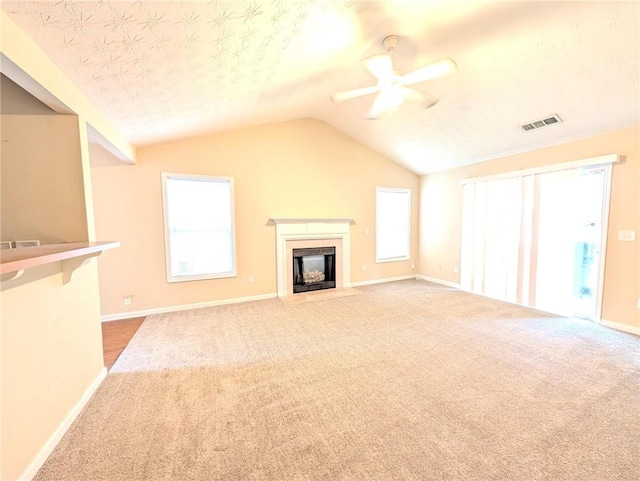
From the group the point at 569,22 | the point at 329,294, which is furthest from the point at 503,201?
the point at 329,294

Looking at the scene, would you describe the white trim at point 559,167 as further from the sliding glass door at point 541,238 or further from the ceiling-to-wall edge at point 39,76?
the ceiling-to-wall edge at point 39,76

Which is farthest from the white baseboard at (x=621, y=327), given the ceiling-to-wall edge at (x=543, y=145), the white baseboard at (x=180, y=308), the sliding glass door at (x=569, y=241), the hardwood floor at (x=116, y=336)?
the hardwood floor at (x=116, y=336)

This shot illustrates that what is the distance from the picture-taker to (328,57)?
2412mm

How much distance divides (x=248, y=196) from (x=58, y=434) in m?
3.33

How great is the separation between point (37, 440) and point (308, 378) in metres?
1.63

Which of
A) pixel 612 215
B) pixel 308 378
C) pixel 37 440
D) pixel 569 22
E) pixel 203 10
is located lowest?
pixel 308 378

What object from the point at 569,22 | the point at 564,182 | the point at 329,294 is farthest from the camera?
the point at 329,294

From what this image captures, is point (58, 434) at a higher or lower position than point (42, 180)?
lower

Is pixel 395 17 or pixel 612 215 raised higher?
pixel 395 17

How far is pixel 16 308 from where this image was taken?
1344 mm

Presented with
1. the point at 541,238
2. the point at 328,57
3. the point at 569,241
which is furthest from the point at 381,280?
the point at 328,57

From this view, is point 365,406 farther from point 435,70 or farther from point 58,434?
point 435,70

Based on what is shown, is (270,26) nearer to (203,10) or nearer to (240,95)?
(203,10)

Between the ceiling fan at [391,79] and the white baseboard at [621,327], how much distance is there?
3482 millimetres
